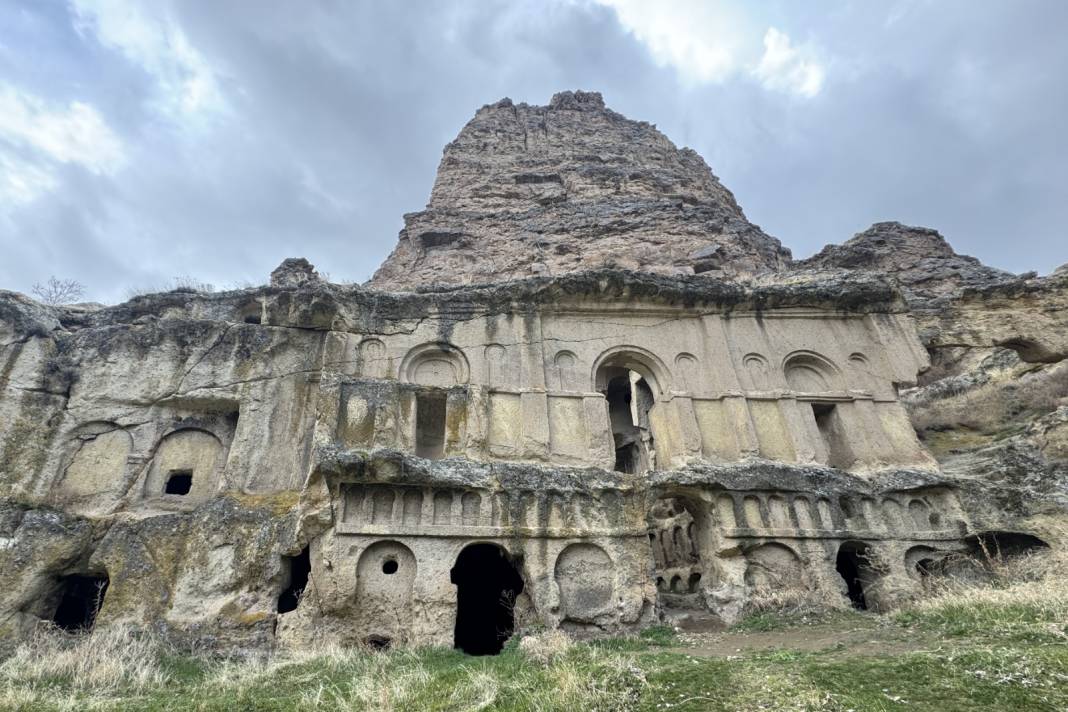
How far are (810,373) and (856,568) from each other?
4.53 metres

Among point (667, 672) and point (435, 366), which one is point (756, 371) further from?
point (667, 672)

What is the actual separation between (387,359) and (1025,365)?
1782cm

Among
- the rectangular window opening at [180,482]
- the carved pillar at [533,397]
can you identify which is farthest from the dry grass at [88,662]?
the carved pillar at [533,397]

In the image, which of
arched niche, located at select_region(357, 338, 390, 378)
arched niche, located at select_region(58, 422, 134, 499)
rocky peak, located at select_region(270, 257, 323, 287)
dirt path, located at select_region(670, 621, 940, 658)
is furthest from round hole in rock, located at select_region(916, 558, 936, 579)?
rocky peak, located at select_region(270, 257, 323, 287)

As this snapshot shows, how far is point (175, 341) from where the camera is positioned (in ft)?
41.7

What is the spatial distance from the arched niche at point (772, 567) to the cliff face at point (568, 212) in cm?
1443

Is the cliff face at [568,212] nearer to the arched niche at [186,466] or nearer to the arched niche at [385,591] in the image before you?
the arched niche at [186,466]

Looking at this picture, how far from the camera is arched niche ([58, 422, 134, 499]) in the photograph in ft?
36.7

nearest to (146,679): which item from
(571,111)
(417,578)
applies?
(417,578)

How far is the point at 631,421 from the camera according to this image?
1773 centimetres

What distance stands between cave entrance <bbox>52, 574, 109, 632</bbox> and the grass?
101 centimetres

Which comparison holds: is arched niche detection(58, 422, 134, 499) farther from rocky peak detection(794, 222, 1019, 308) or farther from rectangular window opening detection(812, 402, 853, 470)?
rocky peak detection(794, 222, 1019, 308)

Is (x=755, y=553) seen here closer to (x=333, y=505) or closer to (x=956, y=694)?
(x=956, y=694)

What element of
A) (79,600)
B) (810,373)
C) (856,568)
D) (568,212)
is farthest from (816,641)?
(568,212)
